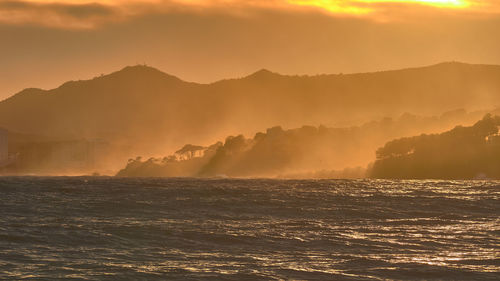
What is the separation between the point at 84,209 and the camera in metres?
78.3

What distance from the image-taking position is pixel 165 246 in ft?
160

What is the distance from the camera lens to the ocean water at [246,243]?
39375 mm

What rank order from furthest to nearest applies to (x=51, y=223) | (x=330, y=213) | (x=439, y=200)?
(x=439, y=200) < (x=330, y=213) < (x=51, y=223)

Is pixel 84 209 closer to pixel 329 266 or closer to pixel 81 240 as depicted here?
pixel 81 240

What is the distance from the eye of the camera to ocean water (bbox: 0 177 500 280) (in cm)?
3938

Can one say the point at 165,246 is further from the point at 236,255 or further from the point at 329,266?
the point at 329,266

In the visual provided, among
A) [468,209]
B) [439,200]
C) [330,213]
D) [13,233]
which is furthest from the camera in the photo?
[439,200]

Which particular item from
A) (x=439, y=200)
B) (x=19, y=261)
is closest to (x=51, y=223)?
(x=19, y=261)

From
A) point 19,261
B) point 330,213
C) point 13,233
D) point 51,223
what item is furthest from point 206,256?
point 330,213

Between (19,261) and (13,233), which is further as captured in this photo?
(13,233)

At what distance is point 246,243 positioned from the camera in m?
50.2

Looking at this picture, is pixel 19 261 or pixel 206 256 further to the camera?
pixel 206 256

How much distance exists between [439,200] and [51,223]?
48.7m

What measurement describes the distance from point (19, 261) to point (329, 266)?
1379cm
